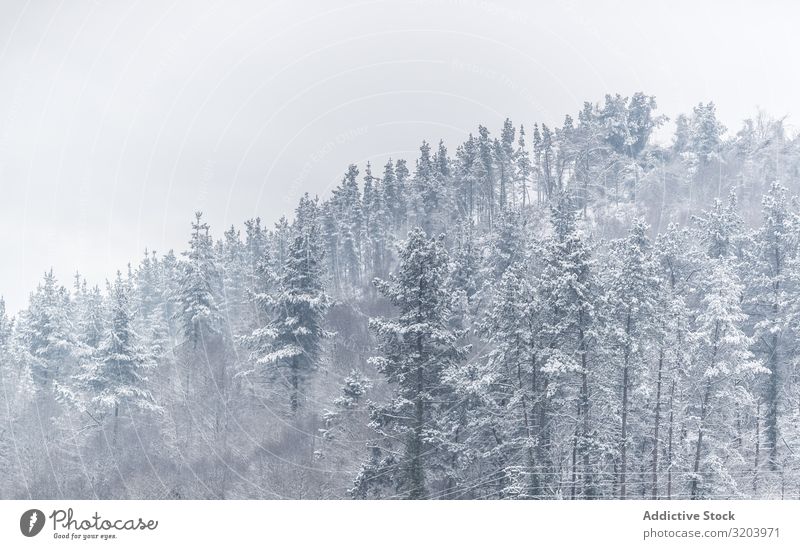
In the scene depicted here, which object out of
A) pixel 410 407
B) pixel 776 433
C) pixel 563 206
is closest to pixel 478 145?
pixel 563 206

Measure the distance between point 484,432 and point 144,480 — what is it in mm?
21923

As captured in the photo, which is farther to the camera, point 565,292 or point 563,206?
point 563,206

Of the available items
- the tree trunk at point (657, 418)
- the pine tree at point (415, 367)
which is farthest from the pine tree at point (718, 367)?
the pine tree at point (415, 367)

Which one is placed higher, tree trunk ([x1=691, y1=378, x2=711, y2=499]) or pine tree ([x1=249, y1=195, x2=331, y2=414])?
pine tree ([x1=249, y1=195, x2=331, y2=414])

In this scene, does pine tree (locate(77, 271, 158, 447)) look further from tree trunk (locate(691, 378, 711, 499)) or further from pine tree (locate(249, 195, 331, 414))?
tree trunk (locate(691, 378, 711, 499))

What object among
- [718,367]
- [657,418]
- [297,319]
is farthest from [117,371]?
[718,367]

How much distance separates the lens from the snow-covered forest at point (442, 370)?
25625 millimetres

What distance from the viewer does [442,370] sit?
25562mm

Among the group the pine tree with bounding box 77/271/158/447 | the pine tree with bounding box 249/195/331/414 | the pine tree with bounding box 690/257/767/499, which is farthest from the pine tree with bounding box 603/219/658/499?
the pine tree with bounding box 77/271/158/447

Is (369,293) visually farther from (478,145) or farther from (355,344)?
(478,145)

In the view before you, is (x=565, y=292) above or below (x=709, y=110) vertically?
below

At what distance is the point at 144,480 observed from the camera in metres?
38.3

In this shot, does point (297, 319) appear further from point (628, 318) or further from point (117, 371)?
point (628, 318)

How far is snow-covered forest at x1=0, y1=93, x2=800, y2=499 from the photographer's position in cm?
2562
